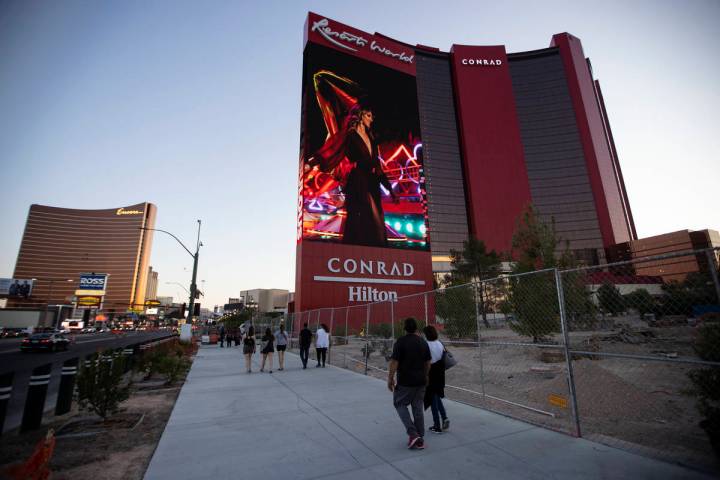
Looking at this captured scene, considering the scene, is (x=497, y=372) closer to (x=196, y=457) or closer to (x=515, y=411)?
(x=515, y=411)

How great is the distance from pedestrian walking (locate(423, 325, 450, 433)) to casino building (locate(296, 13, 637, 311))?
32566 millimetres

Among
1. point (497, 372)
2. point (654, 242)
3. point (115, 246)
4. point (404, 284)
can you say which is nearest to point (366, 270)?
point (404, 284)

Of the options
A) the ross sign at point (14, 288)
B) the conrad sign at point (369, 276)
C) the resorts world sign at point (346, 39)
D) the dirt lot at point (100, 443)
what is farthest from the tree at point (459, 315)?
the ross sign at point (14, 288)

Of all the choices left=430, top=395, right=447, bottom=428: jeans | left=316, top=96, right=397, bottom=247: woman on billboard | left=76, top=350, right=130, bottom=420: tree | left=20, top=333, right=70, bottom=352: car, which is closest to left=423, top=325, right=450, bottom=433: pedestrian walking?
left=430, top=395, right=447, bottom=428: jeans

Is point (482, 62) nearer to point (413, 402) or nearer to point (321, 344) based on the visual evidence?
point (321, 344)

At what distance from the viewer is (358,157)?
44688mm

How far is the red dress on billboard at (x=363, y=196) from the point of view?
1639 inches

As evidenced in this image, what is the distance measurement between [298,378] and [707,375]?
984 cm

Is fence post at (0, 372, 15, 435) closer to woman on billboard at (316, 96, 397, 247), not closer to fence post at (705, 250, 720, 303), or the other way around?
fence post at (705, 250, 720, 303)

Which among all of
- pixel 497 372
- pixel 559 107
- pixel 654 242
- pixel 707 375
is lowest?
pixel 497 372

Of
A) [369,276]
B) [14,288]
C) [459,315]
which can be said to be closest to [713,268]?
[459,315]

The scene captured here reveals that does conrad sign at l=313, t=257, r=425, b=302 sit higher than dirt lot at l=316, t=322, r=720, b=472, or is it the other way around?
conrad sign at l=313, t=257, r=425, b=302

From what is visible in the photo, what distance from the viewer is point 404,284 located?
42.7m

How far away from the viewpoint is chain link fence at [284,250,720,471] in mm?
4211
